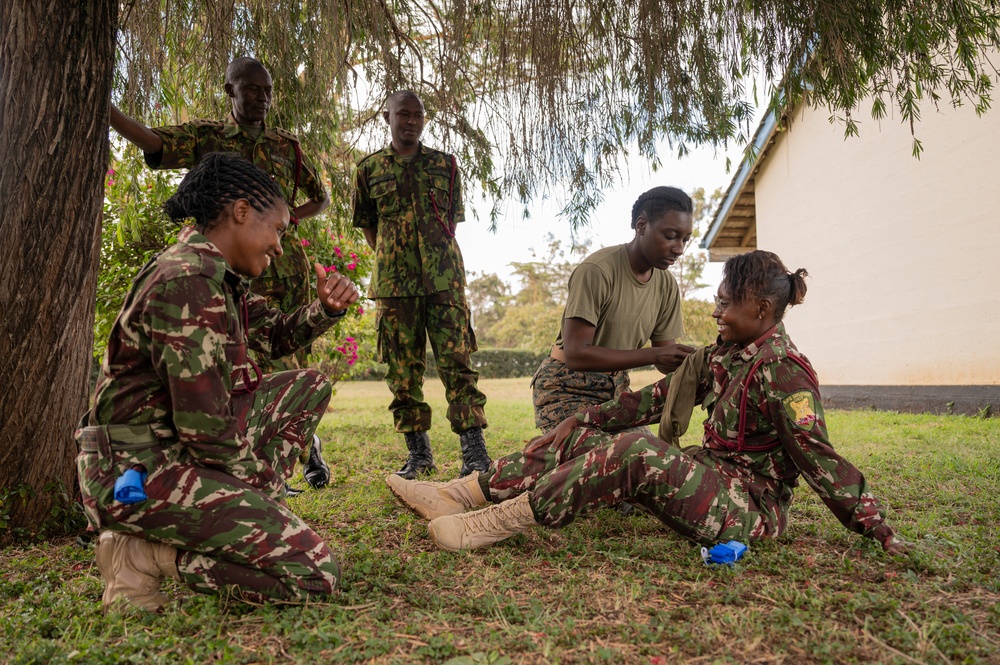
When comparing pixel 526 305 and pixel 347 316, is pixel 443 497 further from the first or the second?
pixel 526 305

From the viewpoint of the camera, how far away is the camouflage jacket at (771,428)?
2.59 meters

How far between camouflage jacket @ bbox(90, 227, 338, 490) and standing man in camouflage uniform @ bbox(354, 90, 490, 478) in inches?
77.9

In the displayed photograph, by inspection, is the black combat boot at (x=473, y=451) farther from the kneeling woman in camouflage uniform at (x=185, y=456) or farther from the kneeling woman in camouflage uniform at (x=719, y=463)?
the kneeling woman in camouflage uniform at (x=185, y=456)

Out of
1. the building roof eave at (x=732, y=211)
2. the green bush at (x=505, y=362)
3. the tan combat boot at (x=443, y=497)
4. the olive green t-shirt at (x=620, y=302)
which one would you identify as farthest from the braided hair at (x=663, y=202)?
the green bush at (x=505, y=362)

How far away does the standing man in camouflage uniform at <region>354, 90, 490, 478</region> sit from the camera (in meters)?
4.34

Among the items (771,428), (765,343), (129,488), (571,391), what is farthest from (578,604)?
(571,391)

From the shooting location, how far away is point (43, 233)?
2961 mm

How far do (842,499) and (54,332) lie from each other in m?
3.11

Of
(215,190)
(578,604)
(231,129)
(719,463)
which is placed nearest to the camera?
(578,604)

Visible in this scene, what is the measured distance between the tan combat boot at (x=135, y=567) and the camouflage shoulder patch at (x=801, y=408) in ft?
6.94

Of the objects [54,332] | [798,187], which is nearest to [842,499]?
[54,332]

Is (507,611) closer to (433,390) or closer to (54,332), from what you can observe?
(54,332)

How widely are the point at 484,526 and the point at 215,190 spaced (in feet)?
4.99

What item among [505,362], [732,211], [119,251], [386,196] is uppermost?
[732,211]
